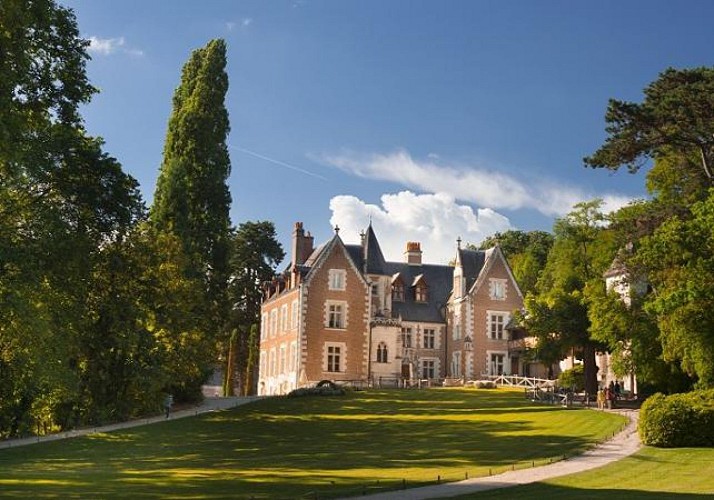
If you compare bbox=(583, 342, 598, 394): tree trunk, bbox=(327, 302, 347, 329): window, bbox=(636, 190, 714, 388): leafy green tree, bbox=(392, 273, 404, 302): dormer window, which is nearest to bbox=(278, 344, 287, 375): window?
bbox=(327, 302, 347, 329): window

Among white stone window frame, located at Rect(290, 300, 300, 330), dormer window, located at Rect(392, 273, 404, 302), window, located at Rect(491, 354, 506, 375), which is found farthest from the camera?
dormer window, located at Rect(392, 273, 404, 302)

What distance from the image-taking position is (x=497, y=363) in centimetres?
6244

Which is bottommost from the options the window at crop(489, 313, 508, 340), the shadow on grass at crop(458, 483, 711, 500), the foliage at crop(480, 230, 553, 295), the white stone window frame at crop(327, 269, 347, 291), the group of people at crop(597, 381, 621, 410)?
the shadow on grass at crop(458, 483, 711, 500)

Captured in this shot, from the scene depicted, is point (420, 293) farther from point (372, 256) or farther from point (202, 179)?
point (202, 179)

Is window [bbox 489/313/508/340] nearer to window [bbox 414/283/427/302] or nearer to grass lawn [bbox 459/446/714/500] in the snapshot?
window [bbox 414/283/427/302]

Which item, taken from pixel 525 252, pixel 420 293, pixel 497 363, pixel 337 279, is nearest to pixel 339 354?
pixel 337 279

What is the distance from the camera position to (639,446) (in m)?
26.6

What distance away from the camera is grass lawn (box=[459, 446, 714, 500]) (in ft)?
58.8

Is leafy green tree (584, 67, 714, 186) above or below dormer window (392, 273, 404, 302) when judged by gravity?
above

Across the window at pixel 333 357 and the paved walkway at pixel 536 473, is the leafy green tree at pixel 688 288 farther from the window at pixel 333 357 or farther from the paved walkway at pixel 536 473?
the window at pixel 333 357

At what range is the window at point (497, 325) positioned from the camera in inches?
2447

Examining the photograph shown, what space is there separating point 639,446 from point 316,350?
34.0m

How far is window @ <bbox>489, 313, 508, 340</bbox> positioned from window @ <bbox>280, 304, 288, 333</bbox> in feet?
50.4

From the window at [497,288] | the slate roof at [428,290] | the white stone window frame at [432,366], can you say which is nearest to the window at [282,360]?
the slate roof at [428,290]
